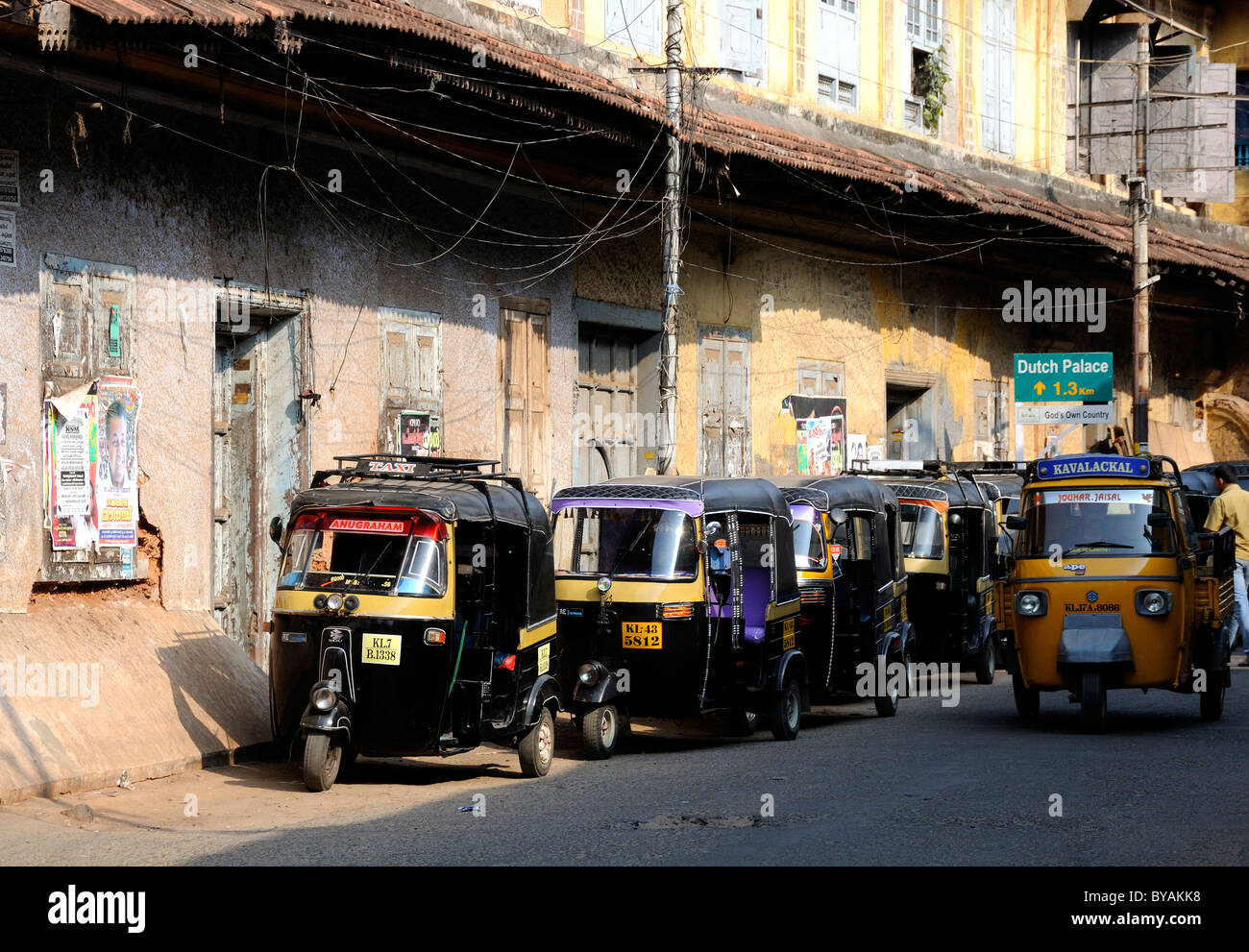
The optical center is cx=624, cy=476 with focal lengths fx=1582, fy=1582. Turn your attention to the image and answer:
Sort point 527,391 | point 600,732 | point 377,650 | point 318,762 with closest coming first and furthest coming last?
point 318,762 → point 377,650 → point 600,732 → point 527,391

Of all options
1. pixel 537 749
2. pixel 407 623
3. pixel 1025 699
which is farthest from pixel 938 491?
pixel 407 623

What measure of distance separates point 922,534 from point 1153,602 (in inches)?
205

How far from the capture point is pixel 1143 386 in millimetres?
26750

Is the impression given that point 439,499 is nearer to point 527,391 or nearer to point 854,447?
point 527,391

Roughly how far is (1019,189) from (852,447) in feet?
23.5

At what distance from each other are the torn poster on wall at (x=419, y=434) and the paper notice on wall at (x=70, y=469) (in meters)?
4.25

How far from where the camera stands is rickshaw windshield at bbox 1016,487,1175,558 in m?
13.4

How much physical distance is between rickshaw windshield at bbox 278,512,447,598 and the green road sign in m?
16.7

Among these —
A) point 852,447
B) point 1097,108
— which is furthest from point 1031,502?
point 1097,108

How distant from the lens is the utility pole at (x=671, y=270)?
1717cm

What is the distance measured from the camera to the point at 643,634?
41.4ft

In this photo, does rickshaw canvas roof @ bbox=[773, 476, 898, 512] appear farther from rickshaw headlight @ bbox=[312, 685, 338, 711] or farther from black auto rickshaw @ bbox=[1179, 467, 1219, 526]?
black auto rickshaw @ bbox=[1179, 467, 1219, 526]
